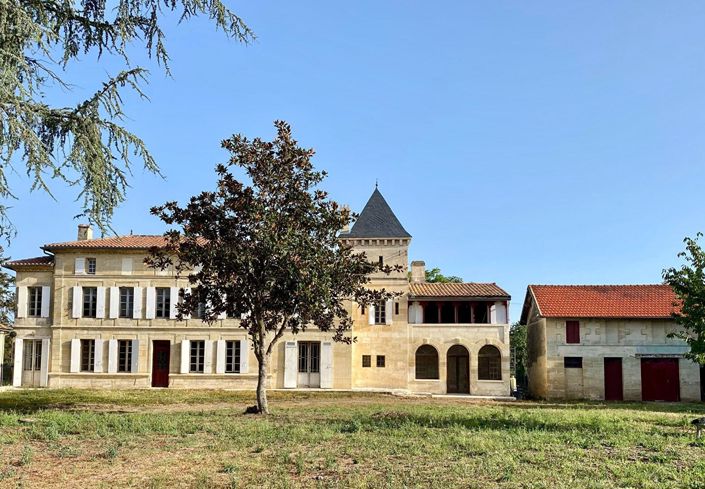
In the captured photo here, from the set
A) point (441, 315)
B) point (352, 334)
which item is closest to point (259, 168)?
point (352, 334)

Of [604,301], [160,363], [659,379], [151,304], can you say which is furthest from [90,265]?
[659,379]

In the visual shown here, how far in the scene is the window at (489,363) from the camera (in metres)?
35.9

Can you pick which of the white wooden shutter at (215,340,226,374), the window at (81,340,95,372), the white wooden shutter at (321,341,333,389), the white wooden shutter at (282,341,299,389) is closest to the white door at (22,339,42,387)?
the window at (81,340,95,372)

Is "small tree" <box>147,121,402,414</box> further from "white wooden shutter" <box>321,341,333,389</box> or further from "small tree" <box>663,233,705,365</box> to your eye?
"white wooden shutter" <box>321,341,333,389</box>

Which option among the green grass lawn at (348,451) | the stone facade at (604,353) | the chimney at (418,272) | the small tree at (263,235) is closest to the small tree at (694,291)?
the green grass lawn at (348,451)

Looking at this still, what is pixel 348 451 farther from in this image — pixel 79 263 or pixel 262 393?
pixel 79 263

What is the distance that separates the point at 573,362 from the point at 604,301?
159 inches

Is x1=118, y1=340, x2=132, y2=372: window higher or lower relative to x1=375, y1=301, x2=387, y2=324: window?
lower

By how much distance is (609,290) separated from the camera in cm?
3728

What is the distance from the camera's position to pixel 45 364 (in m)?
33.8

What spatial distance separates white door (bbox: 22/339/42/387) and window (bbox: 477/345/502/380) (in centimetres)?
2340

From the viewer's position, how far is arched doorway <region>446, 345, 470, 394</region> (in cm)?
3703

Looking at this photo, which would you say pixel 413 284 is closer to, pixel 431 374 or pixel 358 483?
pixel 431 374

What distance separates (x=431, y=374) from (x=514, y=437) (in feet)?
78.6
